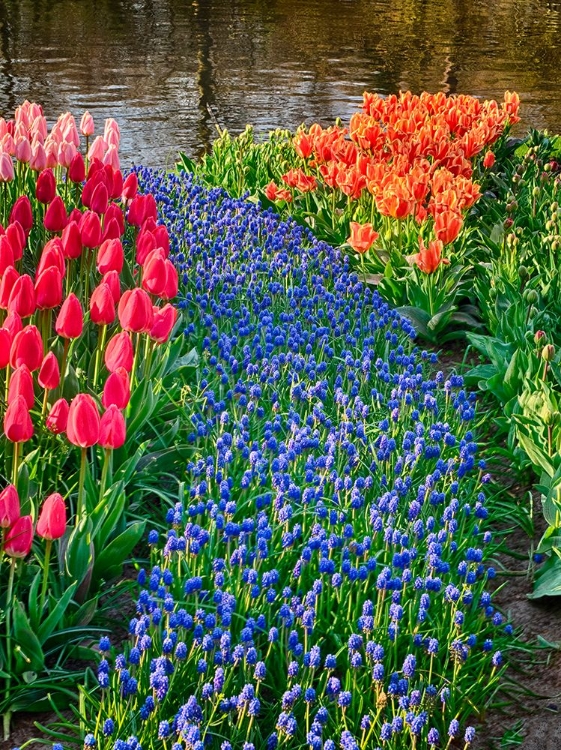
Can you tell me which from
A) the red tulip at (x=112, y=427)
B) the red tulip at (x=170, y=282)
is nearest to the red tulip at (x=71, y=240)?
the red tulip at (x=170, y=282)

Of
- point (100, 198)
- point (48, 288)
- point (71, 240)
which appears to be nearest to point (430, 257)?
point (100, 198)

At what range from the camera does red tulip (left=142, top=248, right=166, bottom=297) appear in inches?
132

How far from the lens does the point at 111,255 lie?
3365mm

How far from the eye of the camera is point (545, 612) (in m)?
3.07

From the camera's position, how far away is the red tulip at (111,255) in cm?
335

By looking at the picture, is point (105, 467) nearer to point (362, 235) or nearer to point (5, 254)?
point (5, 254)

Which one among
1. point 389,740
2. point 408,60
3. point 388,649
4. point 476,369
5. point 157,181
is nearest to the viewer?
point 389,740

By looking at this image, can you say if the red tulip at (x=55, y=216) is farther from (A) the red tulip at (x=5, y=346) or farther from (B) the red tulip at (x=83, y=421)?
(B) the red tulip at (x=83, y=421)

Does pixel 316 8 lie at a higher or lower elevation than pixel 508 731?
higher

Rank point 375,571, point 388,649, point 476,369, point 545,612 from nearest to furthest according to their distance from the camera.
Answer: point 388,649, point 375,571, point 545,612, point 476,369

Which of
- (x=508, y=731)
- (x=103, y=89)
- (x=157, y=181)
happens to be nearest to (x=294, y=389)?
(x=508, y=731)

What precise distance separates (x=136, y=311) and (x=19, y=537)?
2.98 feet

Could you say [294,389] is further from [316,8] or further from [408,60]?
[316,8]

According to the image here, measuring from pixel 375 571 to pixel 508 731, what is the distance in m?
0.57
